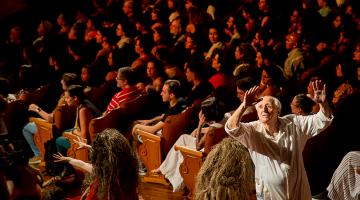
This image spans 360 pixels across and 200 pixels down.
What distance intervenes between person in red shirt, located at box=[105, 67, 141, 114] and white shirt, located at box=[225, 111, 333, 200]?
2.71m

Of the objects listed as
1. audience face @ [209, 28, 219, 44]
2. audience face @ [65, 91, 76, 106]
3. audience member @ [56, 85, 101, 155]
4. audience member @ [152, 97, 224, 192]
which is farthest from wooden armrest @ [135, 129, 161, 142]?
audience face @ [209, 28, 219, 44]

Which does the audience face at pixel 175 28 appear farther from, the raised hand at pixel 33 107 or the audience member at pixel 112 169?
the audience member at pixel 112 169

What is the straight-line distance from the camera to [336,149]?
5500 millimetres

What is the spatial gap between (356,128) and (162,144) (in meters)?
1.76

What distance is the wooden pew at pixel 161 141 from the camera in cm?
Answer: 632

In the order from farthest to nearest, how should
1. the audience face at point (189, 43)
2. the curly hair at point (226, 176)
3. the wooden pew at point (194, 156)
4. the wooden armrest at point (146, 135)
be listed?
the audience face at point (189, 43) < the wooden armrest at point (146, 135) < the wooden pew at point (194, 156) < the curly hair at point (226, 176)

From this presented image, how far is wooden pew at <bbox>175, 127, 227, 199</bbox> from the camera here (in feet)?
18.3

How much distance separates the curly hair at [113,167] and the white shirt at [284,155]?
813 mm

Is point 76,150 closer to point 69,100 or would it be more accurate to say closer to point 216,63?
point 69,100

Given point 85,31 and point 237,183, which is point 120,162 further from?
point 85,31

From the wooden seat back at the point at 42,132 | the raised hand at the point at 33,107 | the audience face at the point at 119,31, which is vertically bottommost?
the wooden seat back at the point at 42,132

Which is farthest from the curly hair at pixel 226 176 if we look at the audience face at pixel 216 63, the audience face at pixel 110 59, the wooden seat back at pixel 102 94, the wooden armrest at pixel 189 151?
the audience face at pixel 110 59

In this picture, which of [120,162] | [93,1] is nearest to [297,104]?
[120,162]

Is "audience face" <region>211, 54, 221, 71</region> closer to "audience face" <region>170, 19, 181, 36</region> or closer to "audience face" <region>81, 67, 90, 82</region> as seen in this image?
"audience face" <region>81, 67, 90, 82</region>
